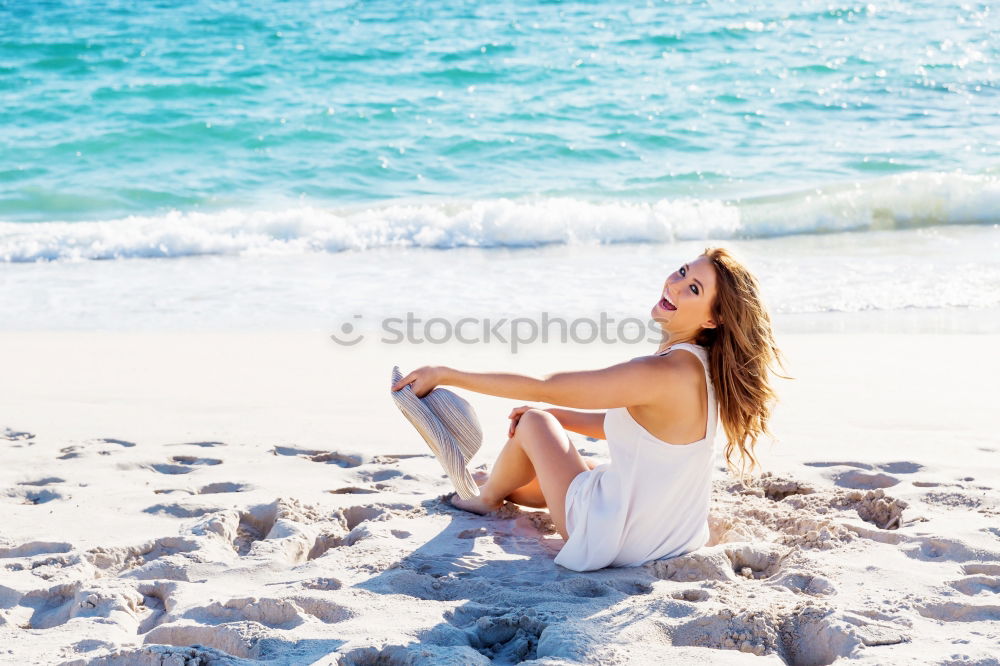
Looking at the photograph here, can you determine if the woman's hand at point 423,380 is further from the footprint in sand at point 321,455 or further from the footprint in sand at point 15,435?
the footprint in sand at point 15,435

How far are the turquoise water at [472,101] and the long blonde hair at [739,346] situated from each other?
735 cm

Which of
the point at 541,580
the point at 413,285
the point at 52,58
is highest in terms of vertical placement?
the point at 52,58

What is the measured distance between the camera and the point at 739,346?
10.2 ft

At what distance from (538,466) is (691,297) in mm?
830

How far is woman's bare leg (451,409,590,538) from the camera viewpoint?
342cm

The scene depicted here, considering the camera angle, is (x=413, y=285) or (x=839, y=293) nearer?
(x=839, y=293)

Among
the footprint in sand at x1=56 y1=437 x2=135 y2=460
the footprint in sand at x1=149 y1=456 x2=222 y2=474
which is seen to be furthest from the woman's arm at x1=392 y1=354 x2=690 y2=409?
the footprint in sand at x1=56 y1=437 x2=135 y2=460

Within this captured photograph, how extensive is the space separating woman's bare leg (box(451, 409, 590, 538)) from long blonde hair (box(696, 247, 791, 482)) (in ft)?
1.90

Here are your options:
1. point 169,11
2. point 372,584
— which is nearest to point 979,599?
point 372,584

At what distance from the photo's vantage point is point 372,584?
3035mm

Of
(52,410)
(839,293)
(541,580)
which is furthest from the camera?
(839,293)

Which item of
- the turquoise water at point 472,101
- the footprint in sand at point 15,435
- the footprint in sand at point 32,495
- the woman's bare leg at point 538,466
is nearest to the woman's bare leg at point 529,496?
the woman's bare leg at point 538,466

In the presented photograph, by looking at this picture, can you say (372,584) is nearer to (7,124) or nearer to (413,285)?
(413,285)

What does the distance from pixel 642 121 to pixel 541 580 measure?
9.94 metres
